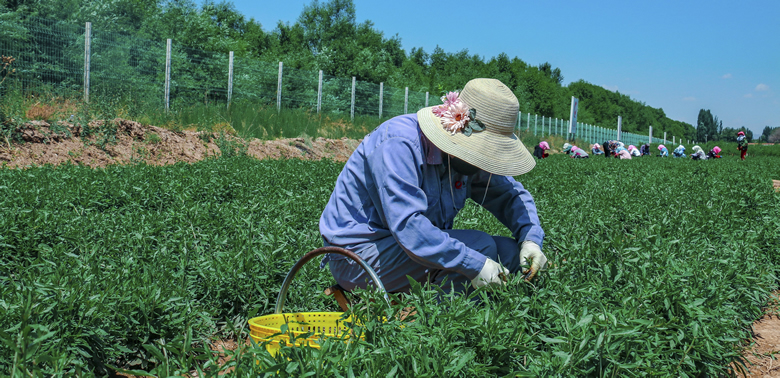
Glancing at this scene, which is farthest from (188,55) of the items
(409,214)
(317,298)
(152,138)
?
(409,214)

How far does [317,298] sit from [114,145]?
9.75 meters

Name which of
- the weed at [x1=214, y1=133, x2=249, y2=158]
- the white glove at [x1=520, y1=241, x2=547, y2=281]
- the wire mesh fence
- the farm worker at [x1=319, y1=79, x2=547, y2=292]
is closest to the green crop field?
the white glove at [x1=520, y1=241, x2=547, y2=281]

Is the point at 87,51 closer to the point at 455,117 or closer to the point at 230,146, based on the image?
the point at 230,146

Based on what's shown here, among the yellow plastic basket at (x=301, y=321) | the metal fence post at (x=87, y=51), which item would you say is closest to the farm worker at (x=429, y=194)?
the yellow plastic basket at (x=301, y=321)

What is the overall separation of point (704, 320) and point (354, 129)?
1850cm

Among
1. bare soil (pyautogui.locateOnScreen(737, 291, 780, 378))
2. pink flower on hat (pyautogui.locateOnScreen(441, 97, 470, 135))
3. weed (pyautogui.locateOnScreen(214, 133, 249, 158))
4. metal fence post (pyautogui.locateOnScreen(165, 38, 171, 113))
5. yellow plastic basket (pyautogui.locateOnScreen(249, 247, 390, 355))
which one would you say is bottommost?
bare soil (pyautogui.locateOnScreen(737, 291, 780, 378))

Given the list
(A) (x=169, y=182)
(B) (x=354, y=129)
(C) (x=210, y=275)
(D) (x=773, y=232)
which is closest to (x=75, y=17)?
(B) (x=354, y=129)

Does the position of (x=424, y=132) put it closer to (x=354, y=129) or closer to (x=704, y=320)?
(x=704, y=320)

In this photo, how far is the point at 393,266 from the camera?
2.90 m

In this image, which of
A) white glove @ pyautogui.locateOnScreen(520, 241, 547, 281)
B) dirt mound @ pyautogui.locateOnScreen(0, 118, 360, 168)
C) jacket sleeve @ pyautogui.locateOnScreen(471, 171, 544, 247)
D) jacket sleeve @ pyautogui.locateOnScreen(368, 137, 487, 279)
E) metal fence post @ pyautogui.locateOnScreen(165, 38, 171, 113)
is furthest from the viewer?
metal fence post @ pyautogui.locateOnScreen(165, 38, 171, 113)

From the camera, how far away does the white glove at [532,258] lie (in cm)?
280

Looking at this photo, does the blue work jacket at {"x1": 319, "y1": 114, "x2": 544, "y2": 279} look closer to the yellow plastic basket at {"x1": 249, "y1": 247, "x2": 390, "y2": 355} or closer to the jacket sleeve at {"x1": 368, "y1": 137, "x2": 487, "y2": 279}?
the jacket sleeve at {"x1": 368, "y1": 137, "x2": 487, "y2": 279}

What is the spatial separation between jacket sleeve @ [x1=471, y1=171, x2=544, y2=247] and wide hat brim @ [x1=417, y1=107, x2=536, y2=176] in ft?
1.32

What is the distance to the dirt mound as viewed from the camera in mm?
10490
